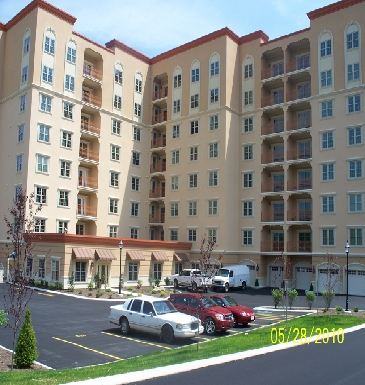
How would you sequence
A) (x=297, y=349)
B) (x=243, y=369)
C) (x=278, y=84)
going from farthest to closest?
(x=278, y=84) → (x=297, y=349) → (x=243, y=369)

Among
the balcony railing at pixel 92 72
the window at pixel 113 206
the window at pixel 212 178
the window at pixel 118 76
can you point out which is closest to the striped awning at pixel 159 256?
the window at pixel 113 206

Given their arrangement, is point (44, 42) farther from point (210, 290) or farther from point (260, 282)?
point (260, 282)

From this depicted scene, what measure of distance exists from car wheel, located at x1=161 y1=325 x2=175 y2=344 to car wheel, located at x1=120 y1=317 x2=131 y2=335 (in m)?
2.11

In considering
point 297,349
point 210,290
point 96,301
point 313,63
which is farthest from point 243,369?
point 313,63

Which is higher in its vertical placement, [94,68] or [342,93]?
[94,68]

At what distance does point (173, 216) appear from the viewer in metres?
50.6

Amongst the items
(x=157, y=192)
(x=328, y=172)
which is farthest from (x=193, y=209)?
(x=328, y=172)

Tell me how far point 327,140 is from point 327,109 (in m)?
3.12

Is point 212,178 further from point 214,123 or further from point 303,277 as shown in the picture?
point 303,277

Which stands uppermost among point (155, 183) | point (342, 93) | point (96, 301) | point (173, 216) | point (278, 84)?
point (278, 84)

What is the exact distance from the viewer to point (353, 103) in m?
41.6

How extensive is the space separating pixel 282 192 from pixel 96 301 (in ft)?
74.4

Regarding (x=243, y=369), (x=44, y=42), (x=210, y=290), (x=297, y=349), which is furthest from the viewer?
(x=44, y=42)

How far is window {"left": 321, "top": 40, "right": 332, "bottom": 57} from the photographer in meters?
43.5
